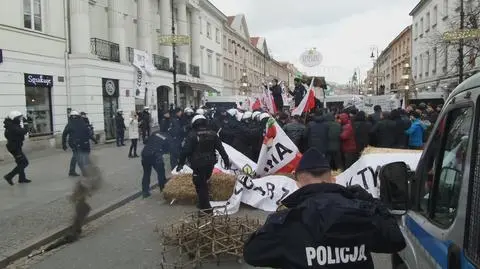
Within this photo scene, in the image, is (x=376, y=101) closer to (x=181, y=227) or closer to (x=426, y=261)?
(x=181, y=227)

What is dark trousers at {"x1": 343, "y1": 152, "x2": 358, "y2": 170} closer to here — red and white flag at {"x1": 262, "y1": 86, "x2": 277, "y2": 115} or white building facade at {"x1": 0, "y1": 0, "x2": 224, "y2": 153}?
red and white flag at {"x1": 262, "y1": 86, "x2": 277, "y2": 115}

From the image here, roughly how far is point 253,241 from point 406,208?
3.94ft

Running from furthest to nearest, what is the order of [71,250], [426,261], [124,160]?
[124,160]
[71,250]
[426,261]

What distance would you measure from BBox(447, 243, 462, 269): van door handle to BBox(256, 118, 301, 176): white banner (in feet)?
27.4

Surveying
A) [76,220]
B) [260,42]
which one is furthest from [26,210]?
[260,42]

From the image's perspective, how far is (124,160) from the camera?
17.1 m

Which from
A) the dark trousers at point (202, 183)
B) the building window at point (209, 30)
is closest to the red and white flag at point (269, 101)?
the dark trousers at point (202, 183)

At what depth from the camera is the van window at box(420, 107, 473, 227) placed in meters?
2.47

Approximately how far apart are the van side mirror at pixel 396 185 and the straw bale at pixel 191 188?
6532 millimetres

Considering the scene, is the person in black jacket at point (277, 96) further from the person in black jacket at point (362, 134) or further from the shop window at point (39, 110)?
the shop window at point (39, 110)

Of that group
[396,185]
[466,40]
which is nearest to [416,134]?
[396,185]

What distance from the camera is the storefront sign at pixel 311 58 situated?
65.0ft

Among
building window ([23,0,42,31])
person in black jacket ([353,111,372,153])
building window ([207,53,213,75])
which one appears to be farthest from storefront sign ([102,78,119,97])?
building window ([207,53,213,75])

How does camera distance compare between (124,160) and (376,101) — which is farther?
(376,101)
